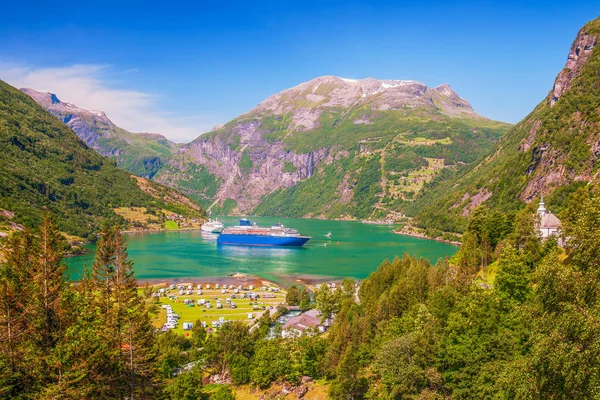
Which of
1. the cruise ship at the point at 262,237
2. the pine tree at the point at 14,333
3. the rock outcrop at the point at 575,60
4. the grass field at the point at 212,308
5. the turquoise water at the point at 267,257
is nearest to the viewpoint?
the pine tree at the point at 14,333

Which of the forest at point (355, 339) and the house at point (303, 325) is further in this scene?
the house at point (303, 325)

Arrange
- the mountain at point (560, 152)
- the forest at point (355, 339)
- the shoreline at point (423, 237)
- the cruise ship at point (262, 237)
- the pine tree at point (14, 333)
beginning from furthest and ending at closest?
the cruise ship at point (262, 237) < the shoreline at point (423, 237) < the mountain at point (560, 152) < the pine tree at point (14, 333) < the forest at point (355, 339)

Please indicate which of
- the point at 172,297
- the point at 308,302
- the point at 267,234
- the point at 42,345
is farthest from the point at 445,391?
the point at 267,234

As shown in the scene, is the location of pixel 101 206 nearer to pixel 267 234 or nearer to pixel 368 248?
pixel 267 234

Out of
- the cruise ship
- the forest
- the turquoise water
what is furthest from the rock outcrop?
the forest

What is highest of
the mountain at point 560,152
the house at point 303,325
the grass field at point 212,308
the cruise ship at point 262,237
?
the mountain at point 560,152

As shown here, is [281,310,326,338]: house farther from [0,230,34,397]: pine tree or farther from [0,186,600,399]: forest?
[0,230,34,397]: pine tree

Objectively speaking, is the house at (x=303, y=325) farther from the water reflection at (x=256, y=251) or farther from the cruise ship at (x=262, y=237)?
the cruise ship at (x=262, y=237)

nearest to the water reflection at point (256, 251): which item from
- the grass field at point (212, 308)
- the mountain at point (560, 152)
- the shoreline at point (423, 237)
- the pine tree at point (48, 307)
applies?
the shoreline at point (423, 237)

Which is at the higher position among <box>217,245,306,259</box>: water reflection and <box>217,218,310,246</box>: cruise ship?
<box>217,218,310,246</box>: cruise ship
